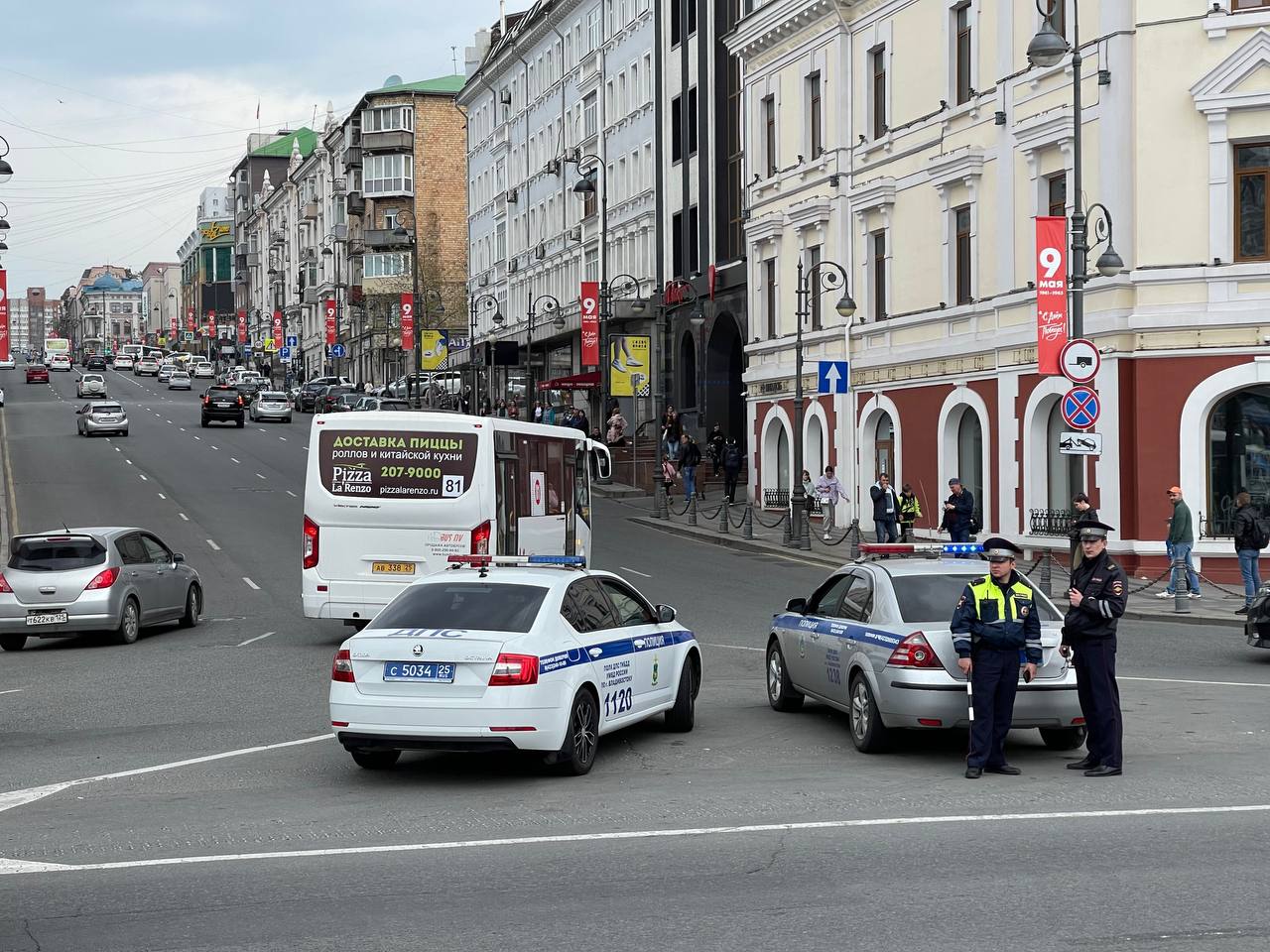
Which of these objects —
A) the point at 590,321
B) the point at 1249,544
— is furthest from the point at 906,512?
the point at 590,321

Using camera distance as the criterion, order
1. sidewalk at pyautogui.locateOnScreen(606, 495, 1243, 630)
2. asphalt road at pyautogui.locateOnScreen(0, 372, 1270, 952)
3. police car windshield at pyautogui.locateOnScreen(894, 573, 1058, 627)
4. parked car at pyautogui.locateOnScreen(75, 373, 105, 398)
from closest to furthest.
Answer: asphalt road at pyautogui.locateOnScreen(0, 372, 1270, 952), police car windshield at pyautogui.locateOnScreen(894, 573, 1058, 627), sidewalk at pyautogui.locateOnScreen(606, 495, 1243, 630), parked car at pyautogui.locateOnScreen(75, 373, 105, 398)

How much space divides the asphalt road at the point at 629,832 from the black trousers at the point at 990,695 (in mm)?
341

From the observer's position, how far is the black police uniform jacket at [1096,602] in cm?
1094

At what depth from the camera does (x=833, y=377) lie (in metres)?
37.0

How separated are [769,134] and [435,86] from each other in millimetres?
73882

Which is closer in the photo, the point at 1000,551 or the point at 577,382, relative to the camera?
the point at 1000,551

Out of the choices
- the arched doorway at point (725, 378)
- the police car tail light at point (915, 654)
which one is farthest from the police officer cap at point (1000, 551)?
the arched doorway at point (725, 378)

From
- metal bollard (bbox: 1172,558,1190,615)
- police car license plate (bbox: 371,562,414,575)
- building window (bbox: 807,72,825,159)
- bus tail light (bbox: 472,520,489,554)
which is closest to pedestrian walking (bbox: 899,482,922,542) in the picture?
metal bollard (bbox: 1172,558,1190,615)

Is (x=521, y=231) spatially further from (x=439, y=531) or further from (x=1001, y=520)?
(x=439, y=531)

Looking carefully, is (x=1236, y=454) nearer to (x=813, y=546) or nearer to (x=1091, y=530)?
(x=813, y=546)

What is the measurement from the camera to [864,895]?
7.71 m

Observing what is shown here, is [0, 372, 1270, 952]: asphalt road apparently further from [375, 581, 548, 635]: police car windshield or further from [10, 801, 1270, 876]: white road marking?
[375, 581, 548, 635]: police car windshield

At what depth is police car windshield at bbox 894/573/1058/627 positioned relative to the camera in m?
12.2

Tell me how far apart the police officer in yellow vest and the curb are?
66.8ft
